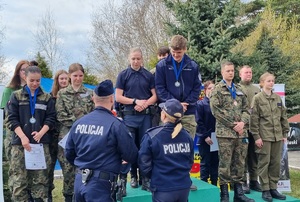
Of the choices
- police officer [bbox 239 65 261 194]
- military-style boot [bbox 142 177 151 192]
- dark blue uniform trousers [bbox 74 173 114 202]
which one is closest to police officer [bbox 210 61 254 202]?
police officer [bbox 239 65 261 194]

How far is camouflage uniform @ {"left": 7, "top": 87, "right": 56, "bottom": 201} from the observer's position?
473 centimetres

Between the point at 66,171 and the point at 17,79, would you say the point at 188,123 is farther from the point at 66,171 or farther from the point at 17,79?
the point at 17,79

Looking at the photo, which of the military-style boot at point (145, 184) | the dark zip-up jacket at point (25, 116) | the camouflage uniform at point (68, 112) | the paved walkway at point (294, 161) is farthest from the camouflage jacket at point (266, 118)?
the paved walkway at point (294, 161)

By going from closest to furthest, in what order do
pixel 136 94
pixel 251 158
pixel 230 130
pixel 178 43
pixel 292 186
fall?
Answer: pixel 178 43, pixel 136 94, pixel 230 130, pixel 251 158, pixel 292 186

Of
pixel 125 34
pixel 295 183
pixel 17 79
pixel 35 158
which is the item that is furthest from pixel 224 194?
pixel 125 34

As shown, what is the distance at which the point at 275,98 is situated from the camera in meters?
5.56

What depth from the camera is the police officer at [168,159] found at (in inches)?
147

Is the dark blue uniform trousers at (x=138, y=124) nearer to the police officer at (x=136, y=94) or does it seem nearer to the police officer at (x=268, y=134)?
the police officer at (x=136, y=94)

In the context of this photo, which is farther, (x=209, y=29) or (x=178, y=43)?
(x=209, y=29)

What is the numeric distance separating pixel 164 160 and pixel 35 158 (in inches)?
73.5

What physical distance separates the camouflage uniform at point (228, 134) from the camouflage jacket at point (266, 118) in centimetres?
34

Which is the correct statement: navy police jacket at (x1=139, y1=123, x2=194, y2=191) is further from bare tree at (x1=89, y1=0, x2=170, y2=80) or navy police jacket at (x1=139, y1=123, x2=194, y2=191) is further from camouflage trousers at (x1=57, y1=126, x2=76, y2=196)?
bare tree at (x1=89, y1=0, x2=170, y2=80)

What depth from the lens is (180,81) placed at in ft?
15.7

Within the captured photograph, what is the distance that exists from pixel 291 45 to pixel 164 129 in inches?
853
